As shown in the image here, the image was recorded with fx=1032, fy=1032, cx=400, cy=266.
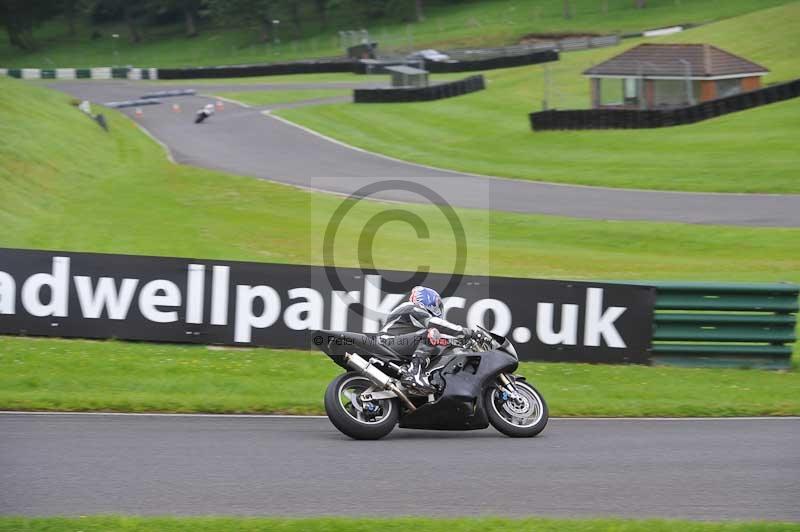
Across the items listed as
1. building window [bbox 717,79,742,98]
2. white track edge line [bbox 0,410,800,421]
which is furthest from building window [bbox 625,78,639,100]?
white track edge line [bbox 0,410,800,421]

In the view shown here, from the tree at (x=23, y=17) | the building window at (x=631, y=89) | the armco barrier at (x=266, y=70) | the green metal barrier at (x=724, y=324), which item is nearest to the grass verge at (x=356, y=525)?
the green metal barrier at (x=724, y=324)

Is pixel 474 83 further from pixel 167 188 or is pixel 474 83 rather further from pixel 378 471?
pixel 378 471

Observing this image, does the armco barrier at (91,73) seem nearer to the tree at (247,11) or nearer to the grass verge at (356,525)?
the tree at (247,11)

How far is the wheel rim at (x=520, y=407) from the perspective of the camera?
34.6ft

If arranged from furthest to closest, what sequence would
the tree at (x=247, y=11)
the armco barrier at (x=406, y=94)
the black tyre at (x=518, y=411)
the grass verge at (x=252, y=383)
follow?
the tree at (x=247, y=11)
the armco barrier at (x=406, y=94)
the grass verge at (x=252, y=383)
the black tyre at (x=518, y=411)

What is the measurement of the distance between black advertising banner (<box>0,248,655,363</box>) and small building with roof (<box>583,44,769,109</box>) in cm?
3244

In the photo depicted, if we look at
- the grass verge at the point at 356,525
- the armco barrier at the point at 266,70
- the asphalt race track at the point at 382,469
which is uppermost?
the armco barrier at the point at 266,70

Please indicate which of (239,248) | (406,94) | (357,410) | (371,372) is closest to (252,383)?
(357,410)

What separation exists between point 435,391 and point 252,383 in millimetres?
3426

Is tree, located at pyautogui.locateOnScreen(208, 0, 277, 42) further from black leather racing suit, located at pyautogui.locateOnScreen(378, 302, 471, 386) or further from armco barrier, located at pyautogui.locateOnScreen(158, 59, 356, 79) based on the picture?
black leather racing suit, located at pyautogui.locateOnScreen(378, 302, 471, 386)

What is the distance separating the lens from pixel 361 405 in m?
10.2

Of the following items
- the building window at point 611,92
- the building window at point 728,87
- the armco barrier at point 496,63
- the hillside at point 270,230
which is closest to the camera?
the hillside at point 270,230

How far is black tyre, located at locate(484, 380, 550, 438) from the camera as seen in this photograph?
10484 millimetres

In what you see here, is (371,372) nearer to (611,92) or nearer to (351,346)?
(351,346)
